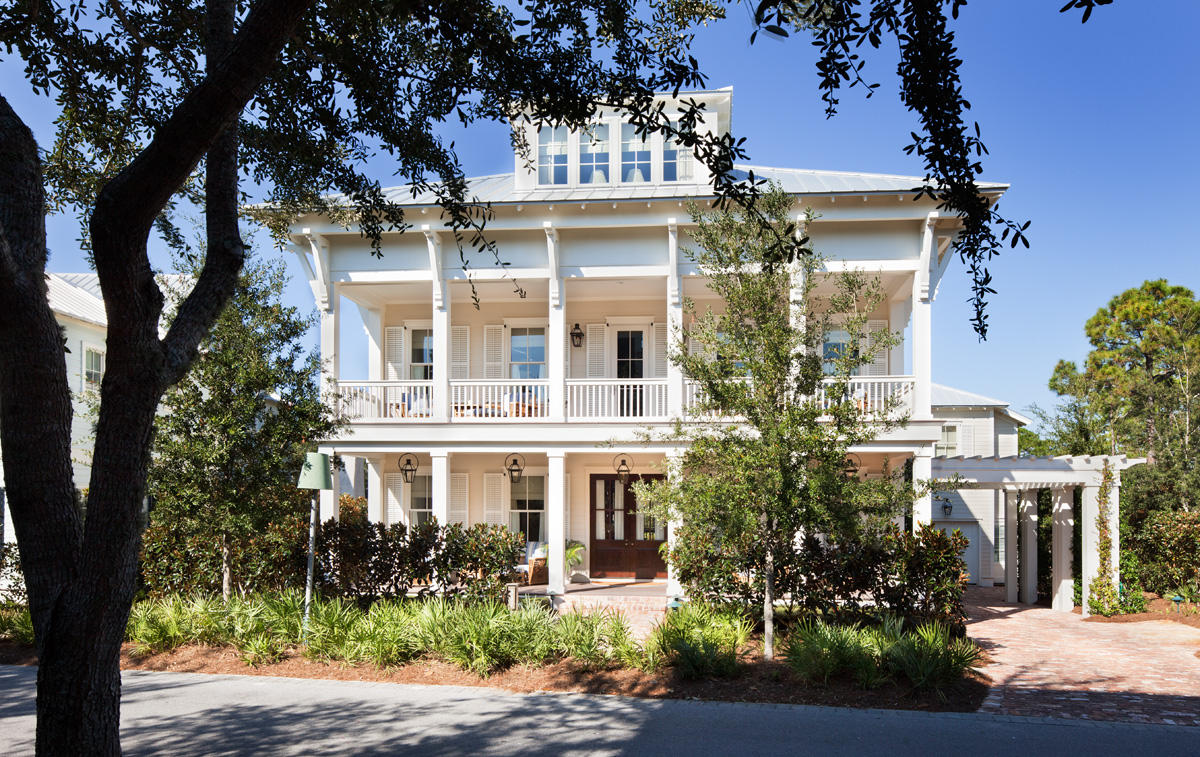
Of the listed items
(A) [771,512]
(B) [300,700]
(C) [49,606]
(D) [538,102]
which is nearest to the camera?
(C) [49,606]

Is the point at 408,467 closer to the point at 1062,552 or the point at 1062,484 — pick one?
the point at 1062,484

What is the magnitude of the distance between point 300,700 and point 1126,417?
1882 centimetres

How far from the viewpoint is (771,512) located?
944 centimetres

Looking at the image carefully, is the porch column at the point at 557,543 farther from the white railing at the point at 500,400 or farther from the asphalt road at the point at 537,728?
the asphalt road at the point at 537,728

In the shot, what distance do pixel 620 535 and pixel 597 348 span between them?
4.03 m

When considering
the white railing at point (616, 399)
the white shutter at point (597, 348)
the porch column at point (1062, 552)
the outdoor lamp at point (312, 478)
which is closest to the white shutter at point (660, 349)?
the white shutter at point (597, 348)

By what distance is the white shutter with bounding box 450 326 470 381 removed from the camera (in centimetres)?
1748

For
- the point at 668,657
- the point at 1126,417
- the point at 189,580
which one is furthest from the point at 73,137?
the point at 1126,417

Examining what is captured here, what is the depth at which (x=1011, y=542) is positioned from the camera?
53.6ft

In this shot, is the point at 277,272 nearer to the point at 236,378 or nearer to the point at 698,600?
the point at 236,378

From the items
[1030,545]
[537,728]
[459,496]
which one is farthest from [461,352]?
[1030,545]

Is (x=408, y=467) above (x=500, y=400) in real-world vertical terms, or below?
below

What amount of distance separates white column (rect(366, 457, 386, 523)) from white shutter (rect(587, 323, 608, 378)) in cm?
494

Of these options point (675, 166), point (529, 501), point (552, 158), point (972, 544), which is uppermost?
point (552, 158)
